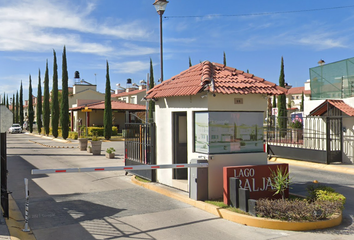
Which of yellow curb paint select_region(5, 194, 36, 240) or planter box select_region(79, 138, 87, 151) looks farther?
planter box select_region(79, 138, 87, 151)

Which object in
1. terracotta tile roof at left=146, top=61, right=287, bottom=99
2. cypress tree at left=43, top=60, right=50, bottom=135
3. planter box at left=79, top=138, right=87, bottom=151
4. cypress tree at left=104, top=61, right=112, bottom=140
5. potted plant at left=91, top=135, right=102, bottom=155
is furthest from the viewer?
cypress tree at left=43, top=60, right=50, bottom=135

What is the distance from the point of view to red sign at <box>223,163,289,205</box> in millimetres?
8820

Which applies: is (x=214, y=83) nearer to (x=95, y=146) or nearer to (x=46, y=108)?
(x=95, y=146)

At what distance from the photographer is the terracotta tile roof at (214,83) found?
952 centimetres

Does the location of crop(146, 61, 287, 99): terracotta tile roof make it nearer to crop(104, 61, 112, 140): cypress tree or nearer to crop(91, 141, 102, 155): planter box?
crop(91, 141, 102, 155): planter box

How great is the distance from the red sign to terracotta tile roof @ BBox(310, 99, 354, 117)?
369 inches

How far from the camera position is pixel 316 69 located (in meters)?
21.1

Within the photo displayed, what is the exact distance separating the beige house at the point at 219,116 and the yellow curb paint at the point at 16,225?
451 centimetres

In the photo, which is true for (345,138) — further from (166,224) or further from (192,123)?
(166,224)

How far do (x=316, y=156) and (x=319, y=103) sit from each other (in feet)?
12.2

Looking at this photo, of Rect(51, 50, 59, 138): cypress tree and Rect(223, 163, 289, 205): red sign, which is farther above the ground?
Rect(51, 50, 59, 138): cypress tree

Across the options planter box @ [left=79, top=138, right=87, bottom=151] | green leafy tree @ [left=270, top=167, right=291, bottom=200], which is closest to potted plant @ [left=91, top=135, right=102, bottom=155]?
planter box @ [left=79, top=138, right=87, bottom=151]

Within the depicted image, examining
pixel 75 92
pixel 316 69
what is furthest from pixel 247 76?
pixel 75 92

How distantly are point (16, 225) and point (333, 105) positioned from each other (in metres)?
→ 15.4
